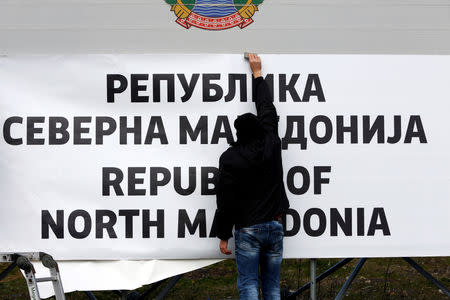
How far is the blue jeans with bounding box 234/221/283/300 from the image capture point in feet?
11.3

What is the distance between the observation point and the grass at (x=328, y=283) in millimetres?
6117

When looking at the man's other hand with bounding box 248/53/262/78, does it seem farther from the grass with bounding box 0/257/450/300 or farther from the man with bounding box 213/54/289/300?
the grass with bounding box 0/257/450/300

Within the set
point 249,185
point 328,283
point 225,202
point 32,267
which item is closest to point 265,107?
point 249,185

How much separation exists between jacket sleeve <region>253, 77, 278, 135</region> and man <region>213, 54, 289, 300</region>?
0.06 meters

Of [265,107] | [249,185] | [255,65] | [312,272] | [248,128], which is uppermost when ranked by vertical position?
[255,65]

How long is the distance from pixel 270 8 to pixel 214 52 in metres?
0.51

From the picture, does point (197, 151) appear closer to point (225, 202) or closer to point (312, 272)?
point (225, 202)

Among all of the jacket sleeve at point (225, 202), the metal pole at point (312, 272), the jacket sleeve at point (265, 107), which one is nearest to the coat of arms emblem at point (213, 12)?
the jacket sleeve at point (265, 107)

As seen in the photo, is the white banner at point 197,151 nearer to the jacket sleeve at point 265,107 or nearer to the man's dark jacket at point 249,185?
the jacket sleeve at point 265,107

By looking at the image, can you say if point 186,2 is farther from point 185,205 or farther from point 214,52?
point 185,205

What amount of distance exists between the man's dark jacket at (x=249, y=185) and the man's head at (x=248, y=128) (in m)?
0.02

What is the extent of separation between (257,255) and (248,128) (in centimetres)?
82

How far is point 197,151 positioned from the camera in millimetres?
3857

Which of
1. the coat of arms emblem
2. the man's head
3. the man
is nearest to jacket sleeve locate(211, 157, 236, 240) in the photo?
the man
